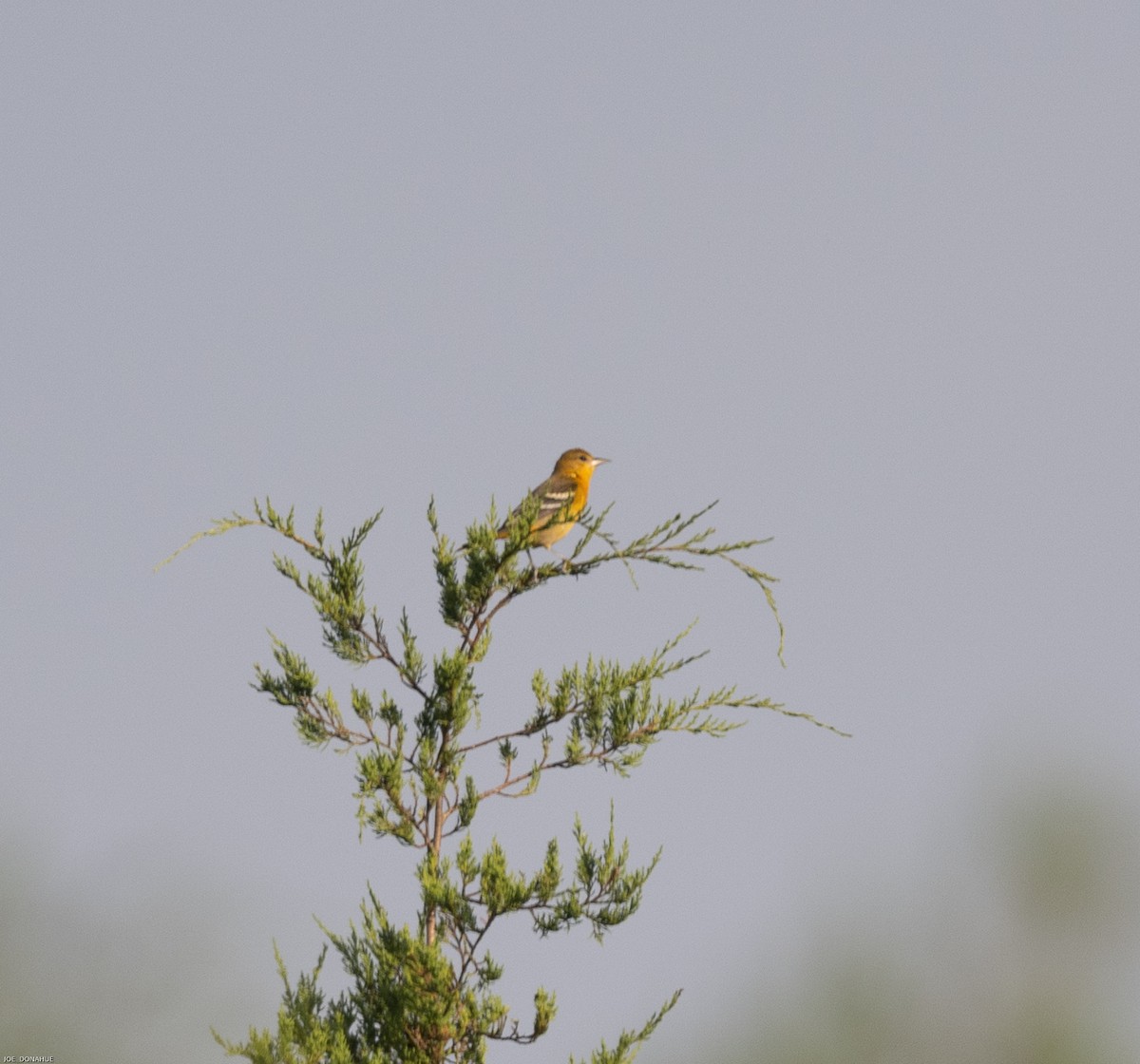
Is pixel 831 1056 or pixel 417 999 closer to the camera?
pixel 417 999

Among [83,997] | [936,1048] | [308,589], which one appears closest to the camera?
[308,589]

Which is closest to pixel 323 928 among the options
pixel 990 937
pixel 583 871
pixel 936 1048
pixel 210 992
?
pixel 583 871

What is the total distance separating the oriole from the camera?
738 centimetres

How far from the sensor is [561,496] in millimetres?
10031

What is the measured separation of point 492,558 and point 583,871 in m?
1.45

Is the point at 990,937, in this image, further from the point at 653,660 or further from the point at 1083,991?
the point at 653,660

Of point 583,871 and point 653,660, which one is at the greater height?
point 653,660

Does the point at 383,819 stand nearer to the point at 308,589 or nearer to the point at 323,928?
the point at 323,928

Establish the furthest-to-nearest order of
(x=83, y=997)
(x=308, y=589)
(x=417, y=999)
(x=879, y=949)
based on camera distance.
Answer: (x=879, y=949), (x=83, y=997), (x=308, y=589), (x=417, y=999)

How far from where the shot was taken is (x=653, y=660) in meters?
6.64

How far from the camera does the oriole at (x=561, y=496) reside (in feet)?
24.2

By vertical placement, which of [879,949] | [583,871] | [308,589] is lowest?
[879,949]

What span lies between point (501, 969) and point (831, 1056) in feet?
60.5

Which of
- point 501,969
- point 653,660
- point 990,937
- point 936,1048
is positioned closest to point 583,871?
point 501,969
